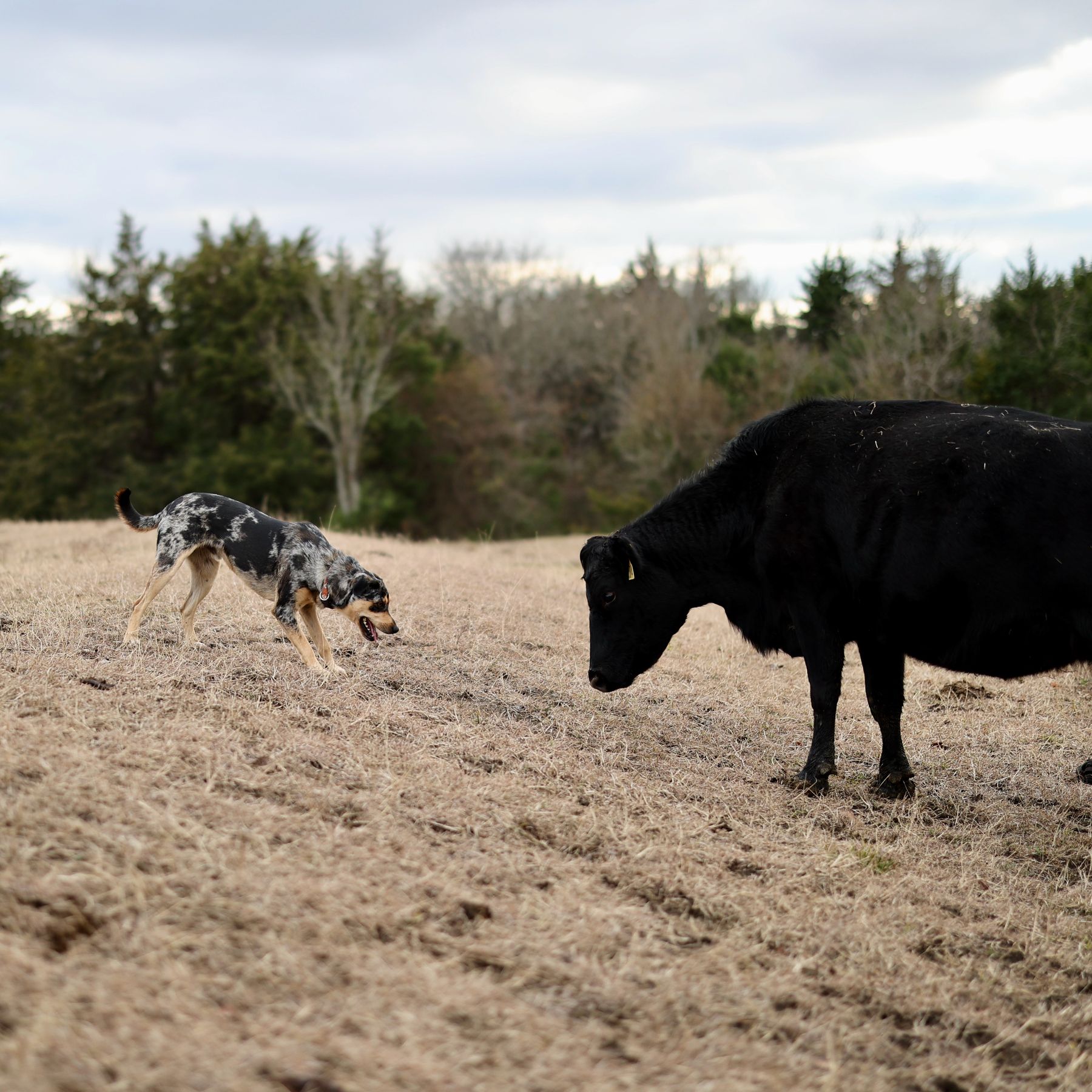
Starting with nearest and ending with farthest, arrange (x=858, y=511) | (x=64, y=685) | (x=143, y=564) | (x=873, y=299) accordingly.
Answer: (x=64, y=685), (x=858, y=511), (x=143, y=564), (x=873, y=299)

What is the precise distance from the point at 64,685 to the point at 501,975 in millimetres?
3407

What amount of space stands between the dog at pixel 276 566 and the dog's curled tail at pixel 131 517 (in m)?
0.25

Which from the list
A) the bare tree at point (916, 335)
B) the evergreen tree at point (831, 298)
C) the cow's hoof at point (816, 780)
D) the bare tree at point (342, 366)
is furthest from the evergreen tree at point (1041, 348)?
the cow's hoof at point (816, 780)

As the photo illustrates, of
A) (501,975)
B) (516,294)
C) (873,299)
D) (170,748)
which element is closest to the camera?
(501,975)

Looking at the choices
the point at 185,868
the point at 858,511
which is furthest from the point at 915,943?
the point at 185,868

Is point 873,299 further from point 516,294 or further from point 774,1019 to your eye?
point 774,1019

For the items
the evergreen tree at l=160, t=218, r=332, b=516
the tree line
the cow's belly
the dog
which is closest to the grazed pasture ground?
the dog

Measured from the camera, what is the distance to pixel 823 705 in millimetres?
6777

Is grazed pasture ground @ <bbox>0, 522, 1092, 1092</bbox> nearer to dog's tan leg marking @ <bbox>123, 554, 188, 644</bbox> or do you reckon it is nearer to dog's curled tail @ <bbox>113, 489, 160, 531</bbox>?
dog's tan leg marking @ <bbox>123, 554, 188, 644</bbox>

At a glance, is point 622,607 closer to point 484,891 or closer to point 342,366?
point 484,891

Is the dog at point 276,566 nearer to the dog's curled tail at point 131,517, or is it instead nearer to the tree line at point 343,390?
the dog's curled tail at point 131,517

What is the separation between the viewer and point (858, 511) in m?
6.56

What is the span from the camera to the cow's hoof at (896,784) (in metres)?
6.72

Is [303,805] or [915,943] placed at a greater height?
[303,805]
